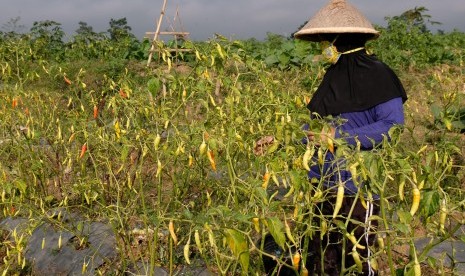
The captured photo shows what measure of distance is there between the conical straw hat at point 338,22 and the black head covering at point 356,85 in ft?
0.35

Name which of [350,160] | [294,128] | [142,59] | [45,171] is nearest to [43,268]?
[45,171]

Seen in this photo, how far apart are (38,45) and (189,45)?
965 cm

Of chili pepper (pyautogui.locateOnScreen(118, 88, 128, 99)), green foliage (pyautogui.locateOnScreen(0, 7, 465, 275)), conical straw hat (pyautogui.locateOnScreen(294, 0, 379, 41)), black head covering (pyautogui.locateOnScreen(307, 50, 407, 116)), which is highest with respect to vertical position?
conical straw hat (pyautogui.locateOnScreen(294, 0, 379, 41))

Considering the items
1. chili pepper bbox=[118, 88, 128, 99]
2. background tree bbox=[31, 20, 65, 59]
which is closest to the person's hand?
chili pepper bbox=[118, 88, 128, 99]

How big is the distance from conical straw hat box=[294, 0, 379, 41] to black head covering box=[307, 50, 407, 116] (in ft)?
0.35

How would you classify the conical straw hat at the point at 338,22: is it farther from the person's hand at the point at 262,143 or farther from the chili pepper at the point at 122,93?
the chili pepper at the point at 122,93

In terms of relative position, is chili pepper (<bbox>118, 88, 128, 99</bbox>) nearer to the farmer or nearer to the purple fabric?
the farmer

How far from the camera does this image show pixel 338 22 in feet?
8.63

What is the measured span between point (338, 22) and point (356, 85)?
0.28m

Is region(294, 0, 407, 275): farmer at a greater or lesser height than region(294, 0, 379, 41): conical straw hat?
lesser

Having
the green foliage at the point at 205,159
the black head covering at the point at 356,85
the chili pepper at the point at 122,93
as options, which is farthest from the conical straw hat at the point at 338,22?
the chili pepper at the point at 122,93

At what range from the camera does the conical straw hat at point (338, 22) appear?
2.61 meters

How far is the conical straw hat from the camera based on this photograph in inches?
103

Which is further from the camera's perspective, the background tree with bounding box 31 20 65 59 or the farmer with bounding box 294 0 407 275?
the background tree with bounding box 31 20 65 59
